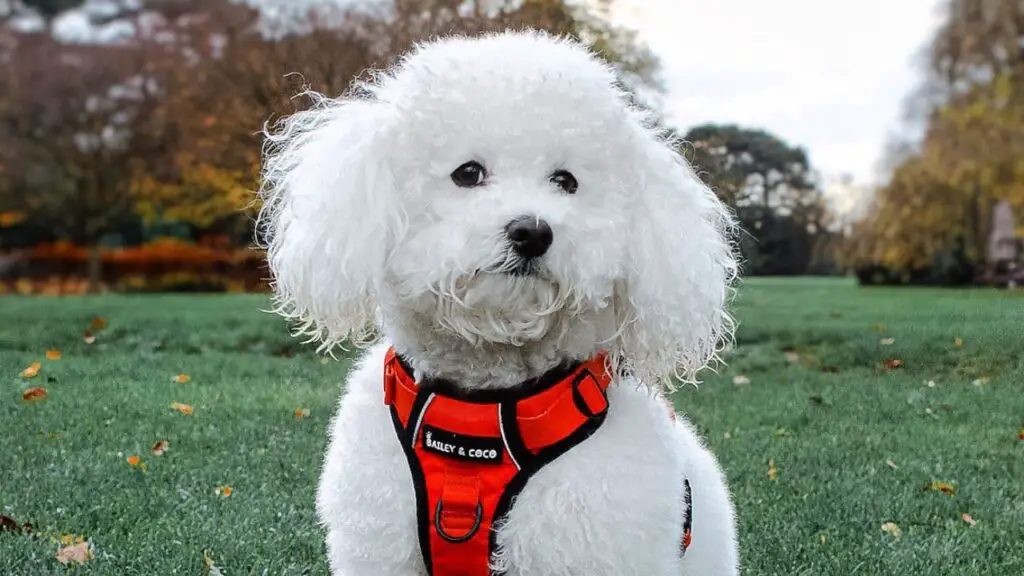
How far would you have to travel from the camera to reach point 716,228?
200cm

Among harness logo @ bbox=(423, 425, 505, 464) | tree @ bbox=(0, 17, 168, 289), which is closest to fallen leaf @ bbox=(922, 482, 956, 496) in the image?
harness logo @ bbox=(423, 425, 505, 464)

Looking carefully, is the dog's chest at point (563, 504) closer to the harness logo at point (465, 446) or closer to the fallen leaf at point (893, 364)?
the harness logo at point (465, 446)

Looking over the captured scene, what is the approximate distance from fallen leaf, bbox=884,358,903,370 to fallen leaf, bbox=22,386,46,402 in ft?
10.8

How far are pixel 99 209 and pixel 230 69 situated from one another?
426 cm

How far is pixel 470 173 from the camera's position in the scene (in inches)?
65.3

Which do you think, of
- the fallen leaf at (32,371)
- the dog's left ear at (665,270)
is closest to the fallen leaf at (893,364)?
the dog's left ear at (665,270)

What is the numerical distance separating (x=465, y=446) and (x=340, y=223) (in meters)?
0.47

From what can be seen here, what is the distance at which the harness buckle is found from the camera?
5.82 feet

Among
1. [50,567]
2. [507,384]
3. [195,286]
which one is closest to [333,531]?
[507,384]

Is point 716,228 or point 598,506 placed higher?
point 716,228

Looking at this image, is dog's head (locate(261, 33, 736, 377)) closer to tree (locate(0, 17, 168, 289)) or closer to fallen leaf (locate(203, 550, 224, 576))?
fallen leaf (locate(203, 550, 224, 576))

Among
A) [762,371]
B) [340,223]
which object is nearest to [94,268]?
[762,371]

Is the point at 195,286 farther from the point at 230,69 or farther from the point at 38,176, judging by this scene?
the point at 230,69

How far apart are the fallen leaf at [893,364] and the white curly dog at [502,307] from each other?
1928 mm
